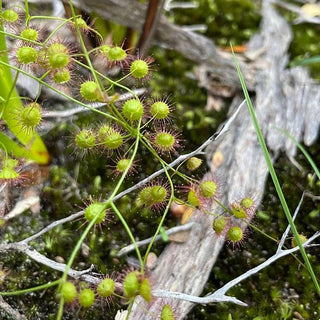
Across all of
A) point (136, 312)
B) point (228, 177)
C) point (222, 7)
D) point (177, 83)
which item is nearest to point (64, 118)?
point (177, 83)

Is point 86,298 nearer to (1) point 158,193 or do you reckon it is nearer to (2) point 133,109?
(1) point 158,193

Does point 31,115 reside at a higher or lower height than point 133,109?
lower

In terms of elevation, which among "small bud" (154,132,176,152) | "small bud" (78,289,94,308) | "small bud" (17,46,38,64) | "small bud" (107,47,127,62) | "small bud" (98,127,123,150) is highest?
"small bud" (107,47,127,62)

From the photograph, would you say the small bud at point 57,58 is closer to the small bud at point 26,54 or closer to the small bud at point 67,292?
the small bud at point 26,54

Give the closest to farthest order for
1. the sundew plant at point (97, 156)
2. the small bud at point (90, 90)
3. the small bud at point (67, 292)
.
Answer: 1. the small bud at point (67, 292)
2. the sundew plant at point (97, 156)
3. the small bud at point (90, 90)

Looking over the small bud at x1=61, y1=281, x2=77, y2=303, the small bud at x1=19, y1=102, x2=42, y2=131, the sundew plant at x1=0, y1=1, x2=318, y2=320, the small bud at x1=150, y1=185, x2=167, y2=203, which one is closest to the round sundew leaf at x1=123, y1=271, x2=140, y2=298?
the sundew plant at x1=0, y1=1, x2=318, y2=320

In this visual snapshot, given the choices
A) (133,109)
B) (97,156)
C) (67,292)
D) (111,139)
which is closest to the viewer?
(67,292)

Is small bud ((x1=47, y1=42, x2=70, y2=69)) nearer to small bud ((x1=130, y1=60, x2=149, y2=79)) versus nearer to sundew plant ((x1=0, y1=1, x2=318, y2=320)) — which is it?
sundew plant ((x1=0, y1=1, x2=318, y2=320))

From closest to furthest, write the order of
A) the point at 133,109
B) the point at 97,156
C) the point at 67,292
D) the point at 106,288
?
the point at 67,292, the point at 106,288, the point at 133,109, the point at 97,156

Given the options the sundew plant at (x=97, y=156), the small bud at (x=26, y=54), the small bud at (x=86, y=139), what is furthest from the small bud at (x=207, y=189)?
the small bud at (x=26, y=54)

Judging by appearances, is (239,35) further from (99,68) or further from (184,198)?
(184,198)

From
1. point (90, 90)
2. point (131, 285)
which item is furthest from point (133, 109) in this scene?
point (131, 285)
